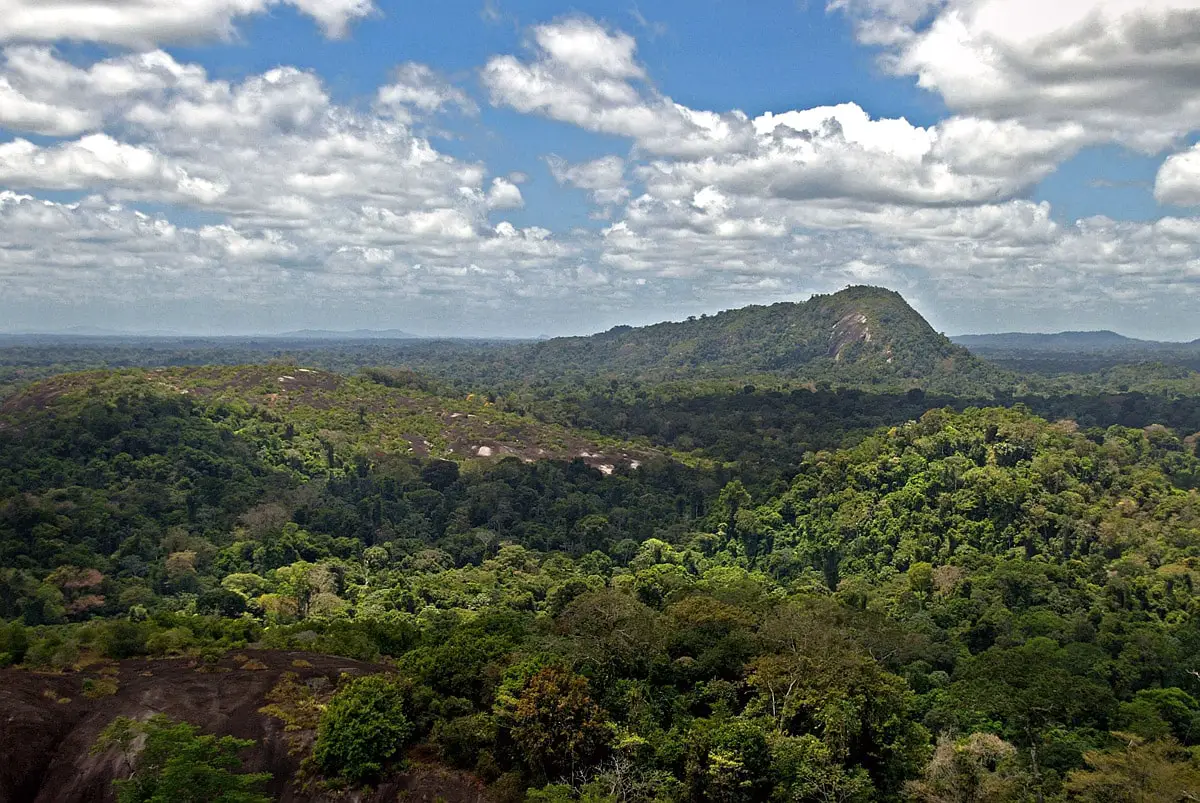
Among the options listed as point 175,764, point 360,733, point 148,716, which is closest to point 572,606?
point 360,733

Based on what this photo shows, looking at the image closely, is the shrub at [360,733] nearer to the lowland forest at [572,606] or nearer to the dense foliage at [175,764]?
the lowland forest at [572,606]

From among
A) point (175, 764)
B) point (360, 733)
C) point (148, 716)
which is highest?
point (175, 764)

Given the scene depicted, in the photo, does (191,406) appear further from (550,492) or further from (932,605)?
(932,605)

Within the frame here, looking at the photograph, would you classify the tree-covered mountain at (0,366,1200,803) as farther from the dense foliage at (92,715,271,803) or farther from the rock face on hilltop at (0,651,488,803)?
the dense foliage at (92,715,271,803)

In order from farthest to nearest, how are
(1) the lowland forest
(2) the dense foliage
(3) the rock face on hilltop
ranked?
(3) the rock face on hilltop → (1) the lowland forest → (2) the dense foliage

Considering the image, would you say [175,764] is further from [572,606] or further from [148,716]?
[572,606]

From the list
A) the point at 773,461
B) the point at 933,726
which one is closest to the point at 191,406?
the point at 773,461

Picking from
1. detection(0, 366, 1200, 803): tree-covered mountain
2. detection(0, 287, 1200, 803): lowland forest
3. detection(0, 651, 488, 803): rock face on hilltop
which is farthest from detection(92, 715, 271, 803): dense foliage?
detection(0, 651, 488, 803): rock face on hilltop
